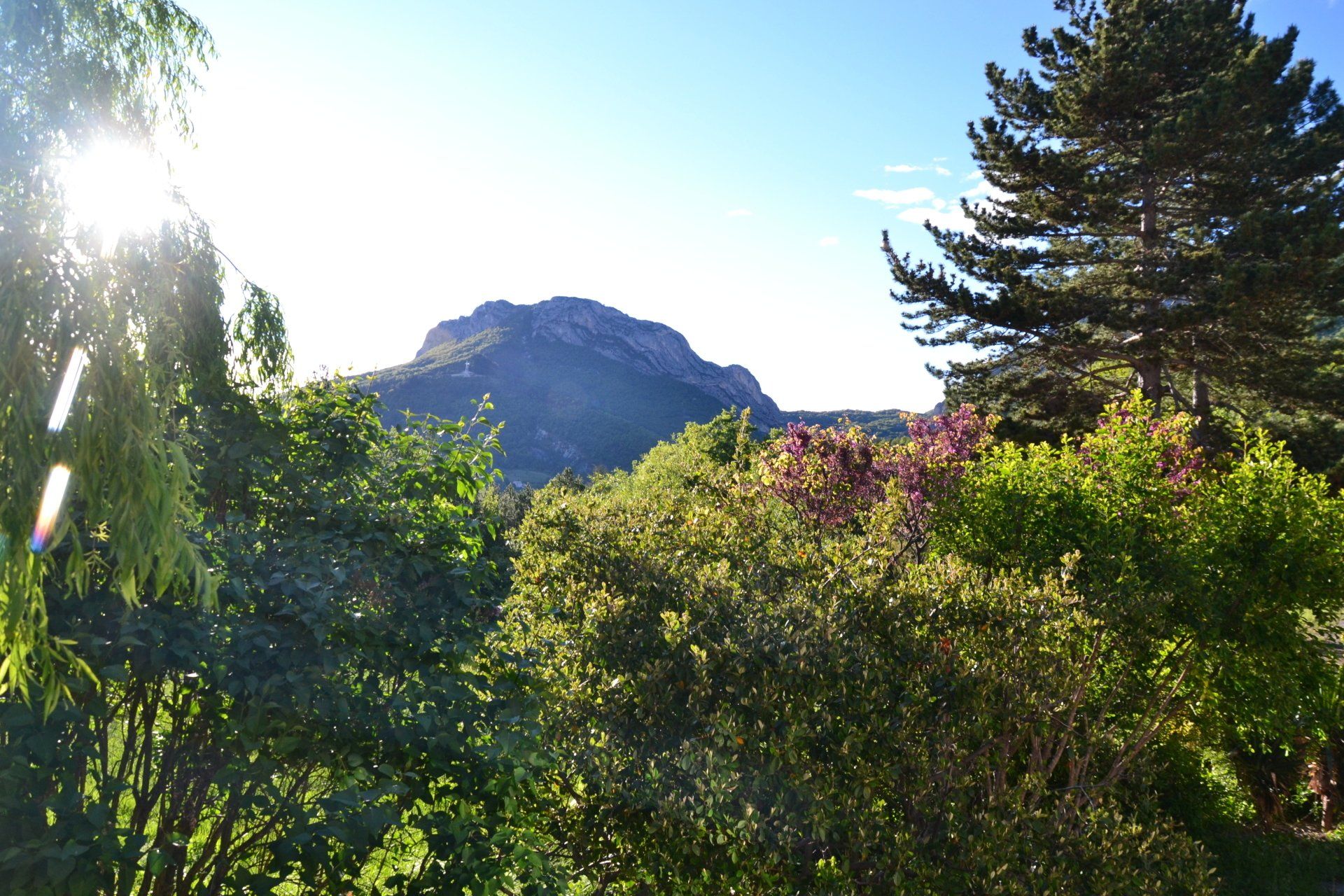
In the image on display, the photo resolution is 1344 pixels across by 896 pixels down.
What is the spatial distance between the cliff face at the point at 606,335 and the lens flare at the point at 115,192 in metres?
155

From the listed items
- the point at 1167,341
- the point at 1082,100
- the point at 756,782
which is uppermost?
the point at 1082,100

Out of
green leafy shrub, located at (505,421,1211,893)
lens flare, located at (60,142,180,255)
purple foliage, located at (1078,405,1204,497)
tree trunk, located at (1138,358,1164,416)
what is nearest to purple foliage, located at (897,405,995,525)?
purple foliage, located at (1078,405,1204,497)

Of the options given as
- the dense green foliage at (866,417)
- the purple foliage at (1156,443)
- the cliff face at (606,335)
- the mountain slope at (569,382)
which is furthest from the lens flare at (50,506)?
the cliff face at (606,335)

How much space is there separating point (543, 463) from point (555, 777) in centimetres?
11308

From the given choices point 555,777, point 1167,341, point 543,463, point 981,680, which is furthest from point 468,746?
point 543,463

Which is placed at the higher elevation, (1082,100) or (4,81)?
(1082,100)

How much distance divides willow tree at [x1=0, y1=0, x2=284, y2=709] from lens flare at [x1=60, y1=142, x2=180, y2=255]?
26mm

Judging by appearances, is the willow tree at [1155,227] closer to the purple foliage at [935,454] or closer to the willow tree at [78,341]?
the purple foliage at [935,454]

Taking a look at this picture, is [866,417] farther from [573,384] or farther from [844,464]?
[844,464]

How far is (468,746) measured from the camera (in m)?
3.25

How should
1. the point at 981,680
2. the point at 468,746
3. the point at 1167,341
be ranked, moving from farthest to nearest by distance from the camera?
the point at 1167,341 → the point at 981,680 → the point at 468,746

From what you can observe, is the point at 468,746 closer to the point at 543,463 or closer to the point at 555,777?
the point at 555,777

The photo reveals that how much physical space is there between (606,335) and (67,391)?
166613 millimetres

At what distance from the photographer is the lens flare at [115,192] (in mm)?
2303
